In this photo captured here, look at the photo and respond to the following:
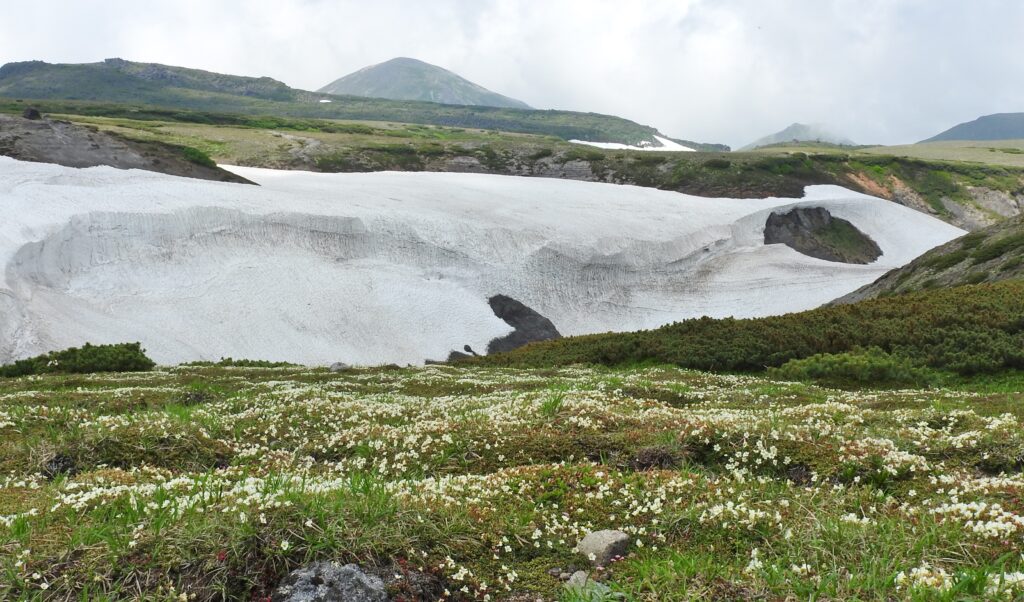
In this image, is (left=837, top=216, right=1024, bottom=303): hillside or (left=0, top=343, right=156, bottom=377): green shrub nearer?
(left=0, top=343, right=156, bottom=377): green shrub

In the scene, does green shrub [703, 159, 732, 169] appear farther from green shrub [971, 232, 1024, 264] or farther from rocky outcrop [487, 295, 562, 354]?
green shrub [971, 232, 1024, 264]

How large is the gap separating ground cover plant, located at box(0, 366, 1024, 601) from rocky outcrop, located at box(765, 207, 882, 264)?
7455 cm

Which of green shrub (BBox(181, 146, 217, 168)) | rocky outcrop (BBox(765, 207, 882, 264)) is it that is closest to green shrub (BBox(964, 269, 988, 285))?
rocky outcrop (BBox(765, 207, 882, 264))

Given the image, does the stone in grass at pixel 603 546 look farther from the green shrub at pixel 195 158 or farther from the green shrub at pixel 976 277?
the green shrub at pixel 195 158

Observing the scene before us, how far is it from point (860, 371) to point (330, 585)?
2625cm

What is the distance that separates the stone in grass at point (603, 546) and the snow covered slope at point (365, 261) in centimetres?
4636

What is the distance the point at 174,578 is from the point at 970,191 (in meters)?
144

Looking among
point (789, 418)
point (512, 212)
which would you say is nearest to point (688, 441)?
point (789, 418)

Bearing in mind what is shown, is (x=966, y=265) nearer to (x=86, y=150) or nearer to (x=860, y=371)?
(x=860, y=371)

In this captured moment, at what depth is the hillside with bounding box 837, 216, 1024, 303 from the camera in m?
45.2

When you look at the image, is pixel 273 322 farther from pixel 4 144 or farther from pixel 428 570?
pixel 428 570

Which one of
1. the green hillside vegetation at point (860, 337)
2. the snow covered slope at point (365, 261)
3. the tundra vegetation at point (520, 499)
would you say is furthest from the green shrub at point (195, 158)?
the tundra vegetation at point (520, 499)

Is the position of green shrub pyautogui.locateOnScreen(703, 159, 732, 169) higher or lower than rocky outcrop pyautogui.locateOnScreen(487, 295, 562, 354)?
higher

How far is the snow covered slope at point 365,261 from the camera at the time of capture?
177 feet
